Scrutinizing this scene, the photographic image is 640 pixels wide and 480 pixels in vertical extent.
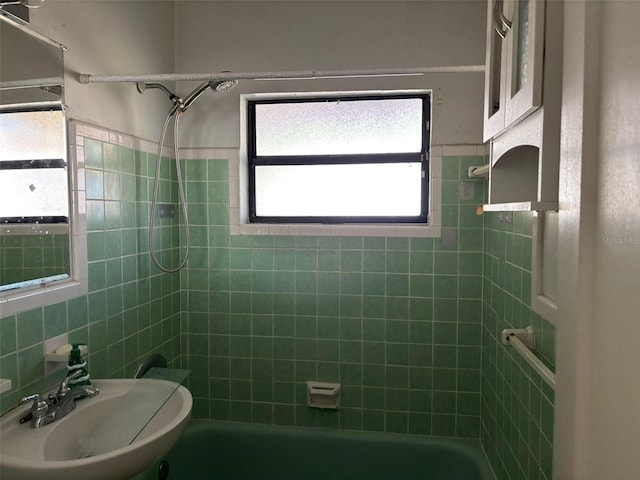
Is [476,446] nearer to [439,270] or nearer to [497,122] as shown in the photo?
[439,270]

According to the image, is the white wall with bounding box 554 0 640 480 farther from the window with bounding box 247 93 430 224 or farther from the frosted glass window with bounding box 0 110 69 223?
the window with bounding box 247 93 430 224

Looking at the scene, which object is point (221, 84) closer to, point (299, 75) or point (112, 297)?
point (299, 75)

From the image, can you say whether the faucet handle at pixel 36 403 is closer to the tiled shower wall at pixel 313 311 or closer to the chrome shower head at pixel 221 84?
the tiled shower wall at pixel 313 311

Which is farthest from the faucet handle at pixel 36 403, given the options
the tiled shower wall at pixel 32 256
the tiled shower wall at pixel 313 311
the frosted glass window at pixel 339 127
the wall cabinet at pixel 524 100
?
the frosted glass window at pixel 339 127

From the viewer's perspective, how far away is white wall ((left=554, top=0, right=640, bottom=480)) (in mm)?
461

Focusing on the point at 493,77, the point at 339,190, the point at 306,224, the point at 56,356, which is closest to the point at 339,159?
the point at 339,190

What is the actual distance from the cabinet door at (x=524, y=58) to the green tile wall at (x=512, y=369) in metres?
0.58

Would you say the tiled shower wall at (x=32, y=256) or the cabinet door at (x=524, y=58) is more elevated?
the cabinet door at (x=524, y=58)

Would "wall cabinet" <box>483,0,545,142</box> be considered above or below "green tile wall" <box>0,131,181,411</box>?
above

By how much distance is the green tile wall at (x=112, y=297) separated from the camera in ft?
4.41

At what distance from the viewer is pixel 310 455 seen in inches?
87.3

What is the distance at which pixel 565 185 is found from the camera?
604mm

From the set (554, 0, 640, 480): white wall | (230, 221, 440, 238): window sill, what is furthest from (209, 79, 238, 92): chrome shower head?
(554, 0, 640, 480): white wall

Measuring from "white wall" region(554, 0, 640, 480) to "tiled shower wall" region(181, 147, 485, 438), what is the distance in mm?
1540
